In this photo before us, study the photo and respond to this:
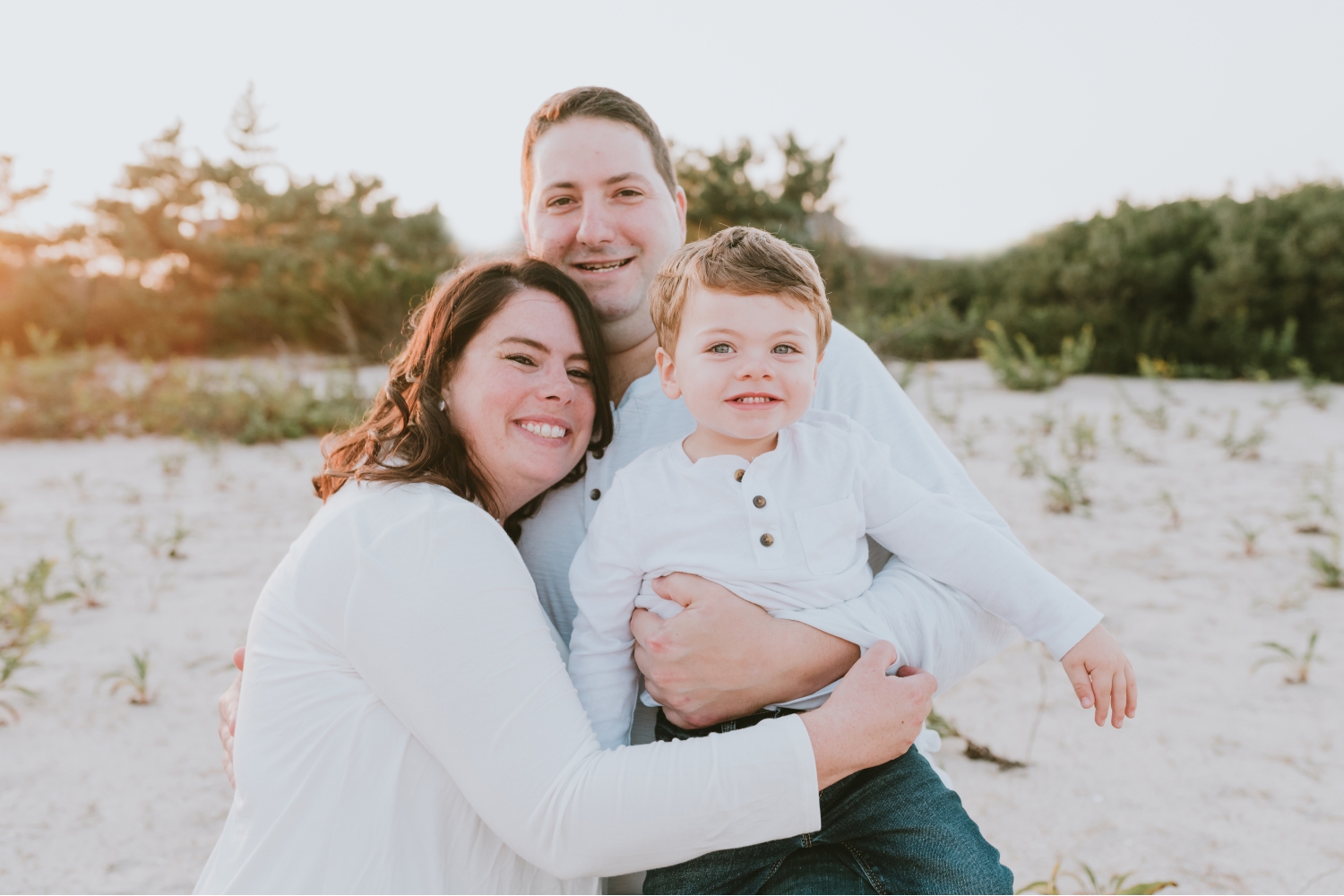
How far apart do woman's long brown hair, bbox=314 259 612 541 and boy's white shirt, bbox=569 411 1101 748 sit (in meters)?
0.32

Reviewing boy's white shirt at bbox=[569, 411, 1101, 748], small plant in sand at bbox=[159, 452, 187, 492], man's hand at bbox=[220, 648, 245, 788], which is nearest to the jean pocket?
boy's white shirt at bbox=[569, 411, 1101, 748]

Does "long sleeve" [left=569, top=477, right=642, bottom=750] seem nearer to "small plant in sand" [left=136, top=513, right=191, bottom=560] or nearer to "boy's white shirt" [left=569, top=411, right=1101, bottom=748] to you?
"boy's white shirt" [left=569, top=411, right=1101, bottom=748]

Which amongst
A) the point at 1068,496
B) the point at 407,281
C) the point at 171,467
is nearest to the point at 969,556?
the point at 1068,496

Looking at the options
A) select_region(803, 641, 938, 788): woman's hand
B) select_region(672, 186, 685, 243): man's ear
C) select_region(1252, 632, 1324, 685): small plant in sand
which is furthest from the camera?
select_region(1252, 632, 1324, 685): small plant in sand

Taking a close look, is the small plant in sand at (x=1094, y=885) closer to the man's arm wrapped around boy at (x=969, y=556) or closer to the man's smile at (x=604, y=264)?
the man's arm wrapped around boy at (x=969, y=556)

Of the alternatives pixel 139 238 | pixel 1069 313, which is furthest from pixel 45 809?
pixel 139 238

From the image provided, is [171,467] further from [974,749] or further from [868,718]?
[868,718]

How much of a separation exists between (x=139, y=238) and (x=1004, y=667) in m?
19.6

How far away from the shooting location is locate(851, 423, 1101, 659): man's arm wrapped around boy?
1847mm

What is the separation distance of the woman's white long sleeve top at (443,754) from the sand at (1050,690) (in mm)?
1627

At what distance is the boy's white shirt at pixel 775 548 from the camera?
1829 mm

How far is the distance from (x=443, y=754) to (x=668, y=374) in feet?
3.23

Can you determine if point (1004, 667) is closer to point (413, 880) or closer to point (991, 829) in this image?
point (991, 829)

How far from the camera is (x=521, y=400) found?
1955mm
